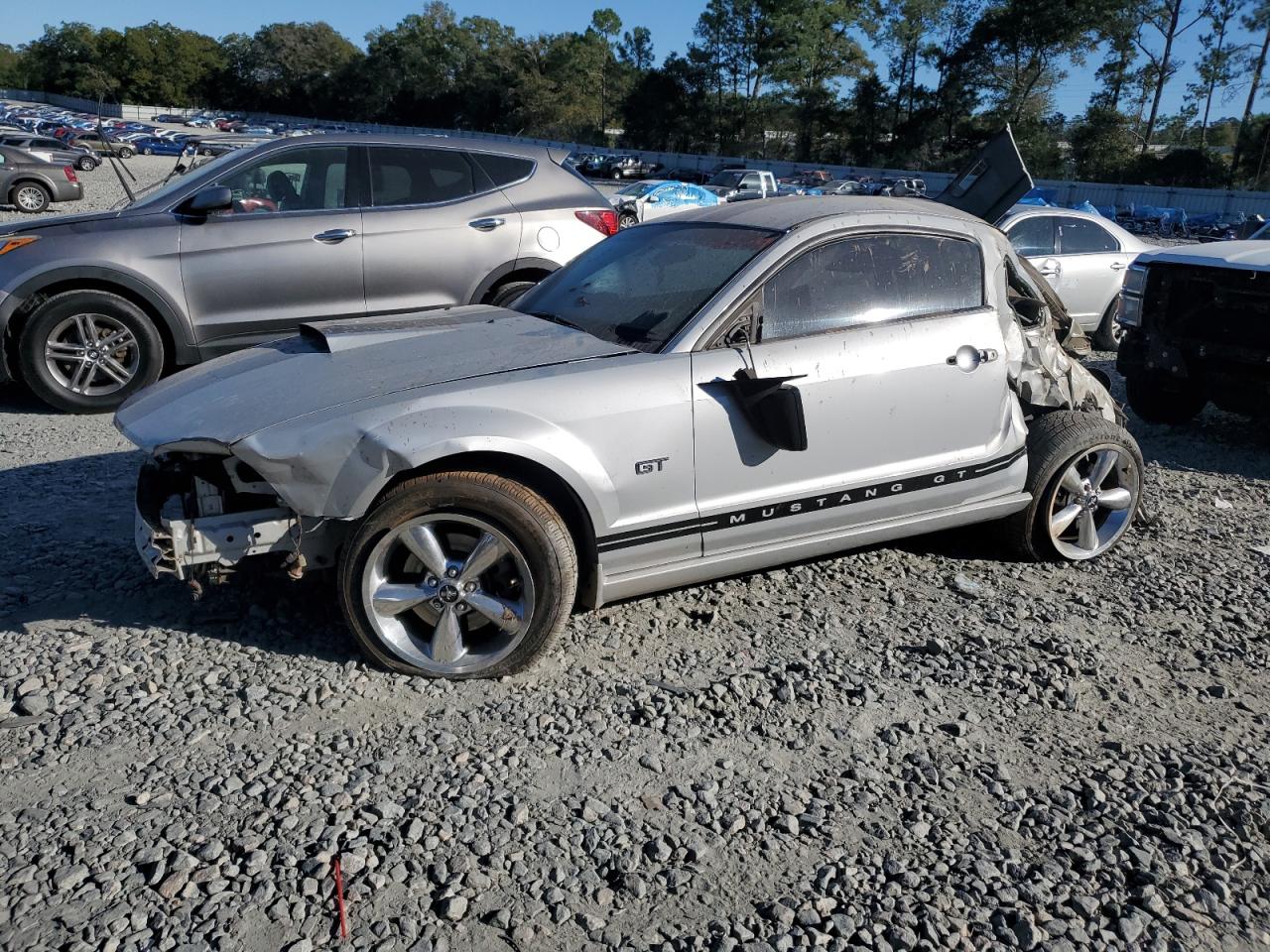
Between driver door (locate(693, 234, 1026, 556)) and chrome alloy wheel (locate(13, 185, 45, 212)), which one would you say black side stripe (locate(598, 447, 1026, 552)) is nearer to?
driver door (locate(693, 234, 1026, 556))

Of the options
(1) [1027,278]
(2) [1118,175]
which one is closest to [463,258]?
(1) [1027,278]

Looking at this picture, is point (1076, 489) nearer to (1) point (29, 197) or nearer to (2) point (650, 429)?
(2) point (650, 429)

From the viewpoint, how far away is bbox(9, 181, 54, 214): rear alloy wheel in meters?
23.5

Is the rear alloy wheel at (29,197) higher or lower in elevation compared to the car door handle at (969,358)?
lower

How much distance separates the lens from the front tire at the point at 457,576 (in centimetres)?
350

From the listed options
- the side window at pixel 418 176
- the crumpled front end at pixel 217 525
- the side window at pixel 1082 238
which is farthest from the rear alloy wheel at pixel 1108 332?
the crumpled front end at pixel 217 525

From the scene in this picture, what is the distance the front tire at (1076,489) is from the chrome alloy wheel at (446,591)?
2488 mm

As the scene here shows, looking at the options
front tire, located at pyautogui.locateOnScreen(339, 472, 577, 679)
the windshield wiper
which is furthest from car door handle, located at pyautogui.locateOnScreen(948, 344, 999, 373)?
front tire, located at pyautogui.locateOnScreen(339, 472, 577, 679)

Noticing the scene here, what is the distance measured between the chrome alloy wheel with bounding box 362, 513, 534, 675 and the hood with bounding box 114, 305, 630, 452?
536mm

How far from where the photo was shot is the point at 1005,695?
12.1 feet

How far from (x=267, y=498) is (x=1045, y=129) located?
67.2 meters

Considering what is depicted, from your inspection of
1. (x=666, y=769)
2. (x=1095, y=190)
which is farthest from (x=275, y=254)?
(x=1095, y=190)

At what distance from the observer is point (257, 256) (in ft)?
22.6

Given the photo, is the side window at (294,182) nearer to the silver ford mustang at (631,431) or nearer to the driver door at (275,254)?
the driver door at (275,254)
